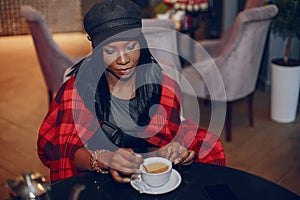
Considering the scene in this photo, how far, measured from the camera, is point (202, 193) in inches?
59.4

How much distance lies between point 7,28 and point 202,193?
17.7 feet

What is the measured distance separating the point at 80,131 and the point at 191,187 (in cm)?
52

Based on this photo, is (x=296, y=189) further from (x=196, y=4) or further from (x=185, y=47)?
(x=185, y=47)

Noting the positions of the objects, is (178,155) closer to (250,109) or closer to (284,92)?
(250,109)

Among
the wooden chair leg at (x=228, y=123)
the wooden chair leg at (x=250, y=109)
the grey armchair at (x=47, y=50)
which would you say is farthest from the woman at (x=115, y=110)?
the wooden chair leg at (x=250, y=109)

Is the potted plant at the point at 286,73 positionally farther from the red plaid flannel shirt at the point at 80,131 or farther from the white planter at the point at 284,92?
the red plaid flannel shirt at the point at 80,131

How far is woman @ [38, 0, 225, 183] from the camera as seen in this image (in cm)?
172

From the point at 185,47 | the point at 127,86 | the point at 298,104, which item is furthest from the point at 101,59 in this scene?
the point at 185,47

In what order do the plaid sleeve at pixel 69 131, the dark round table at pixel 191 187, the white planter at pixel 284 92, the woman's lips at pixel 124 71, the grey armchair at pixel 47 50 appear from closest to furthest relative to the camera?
the dark round table at pixel 191 187 < the woman's lips at pixel 124 71 < the plaid sleeve at pixel 69 131 < the grey armchair at pixel 47 50 < the white planter at pixel 284 92

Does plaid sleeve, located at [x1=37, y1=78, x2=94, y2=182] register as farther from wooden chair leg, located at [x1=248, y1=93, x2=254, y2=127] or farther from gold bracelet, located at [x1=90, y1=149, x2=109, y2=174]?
wooden chair leg, located at [x1=248, y1=93, x2=254, y2=127]

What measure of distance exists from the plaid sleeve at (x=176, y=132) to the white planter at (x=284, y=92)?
70.0 inches

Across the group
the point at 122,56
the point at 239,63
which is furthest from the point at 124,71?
the point at 239,63

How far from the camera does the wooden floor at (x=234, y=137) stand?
10.1ft

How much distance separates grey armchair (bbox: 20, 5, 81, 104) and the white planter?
1.48 metres
